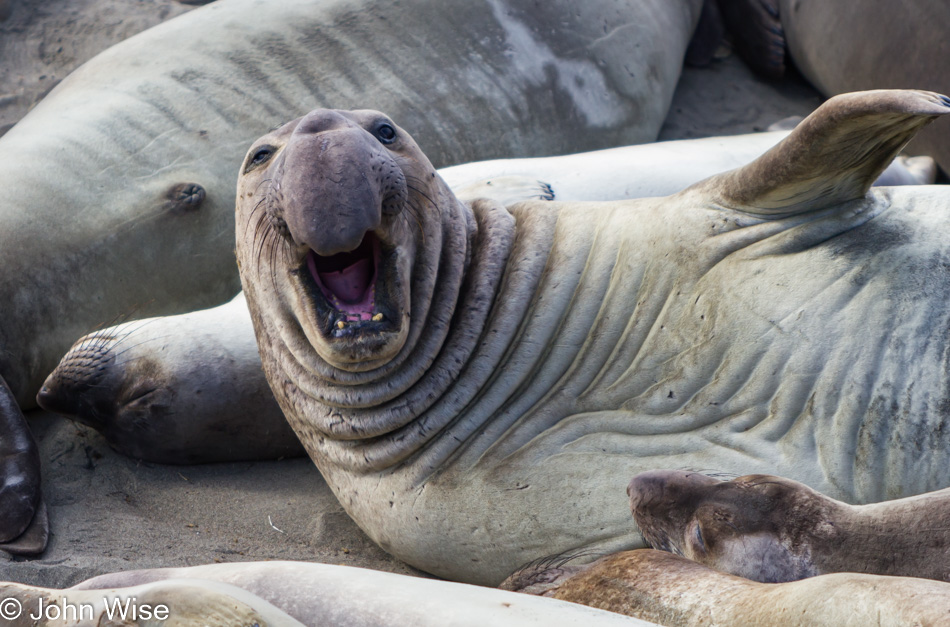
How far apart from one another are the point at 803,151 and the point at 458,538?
4.24 feet

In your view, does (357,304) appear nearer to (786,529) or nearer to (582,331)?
(582,331)

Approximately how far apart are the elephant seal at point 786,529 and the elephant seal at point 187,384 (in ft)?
5.06

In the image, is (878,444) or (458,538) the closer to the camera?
(878,444)

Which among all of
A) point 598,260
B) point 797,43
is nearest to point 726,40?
point 797,43

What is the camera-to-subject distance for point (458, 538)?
105 inches

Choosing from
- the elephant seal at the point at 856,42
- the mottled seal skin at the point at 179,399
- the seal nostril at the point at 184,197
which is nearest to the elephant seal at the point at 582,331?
the mottled seal skin at the point at 179,399

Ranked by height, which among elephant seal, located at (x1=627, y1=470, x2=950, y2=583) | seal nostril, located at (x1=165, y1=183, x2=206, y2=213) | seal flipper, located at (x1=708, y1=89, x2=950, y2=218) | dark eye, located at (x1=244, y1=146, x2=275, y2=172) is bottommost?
seal nostril, located at (x1=165, y1=183, x2=206, y2=213)

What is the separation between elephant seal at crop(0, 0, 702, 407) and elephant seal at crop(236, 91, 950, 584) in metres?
1.20

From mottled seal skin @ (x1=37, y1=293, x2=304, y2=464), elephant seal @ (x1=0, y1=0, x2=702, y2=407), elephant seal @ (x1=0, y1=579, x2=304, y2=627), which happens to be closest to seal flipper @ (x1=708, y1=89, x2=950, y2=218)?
elephant seal @ (x1=0, y1=579, x2=304, y2=627)

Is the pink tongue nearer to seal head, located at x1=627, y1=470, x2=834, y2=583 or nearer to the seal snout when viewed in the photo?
seal head, located at x1=627, y1=470, x2=834, y2=583

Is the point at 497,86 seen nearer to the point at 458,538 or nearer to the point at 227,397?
the point at 227,397

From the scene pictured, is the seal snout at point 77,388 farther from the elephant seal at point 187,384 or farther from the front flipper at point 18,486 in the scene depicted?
the front flipper at point 18,486

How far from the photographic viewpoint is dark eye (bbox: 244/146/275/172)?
109 inches

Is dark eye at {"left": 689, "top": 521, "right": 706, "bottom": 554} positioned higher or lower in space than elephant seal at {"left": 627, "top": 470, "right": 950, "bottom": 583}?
lower
